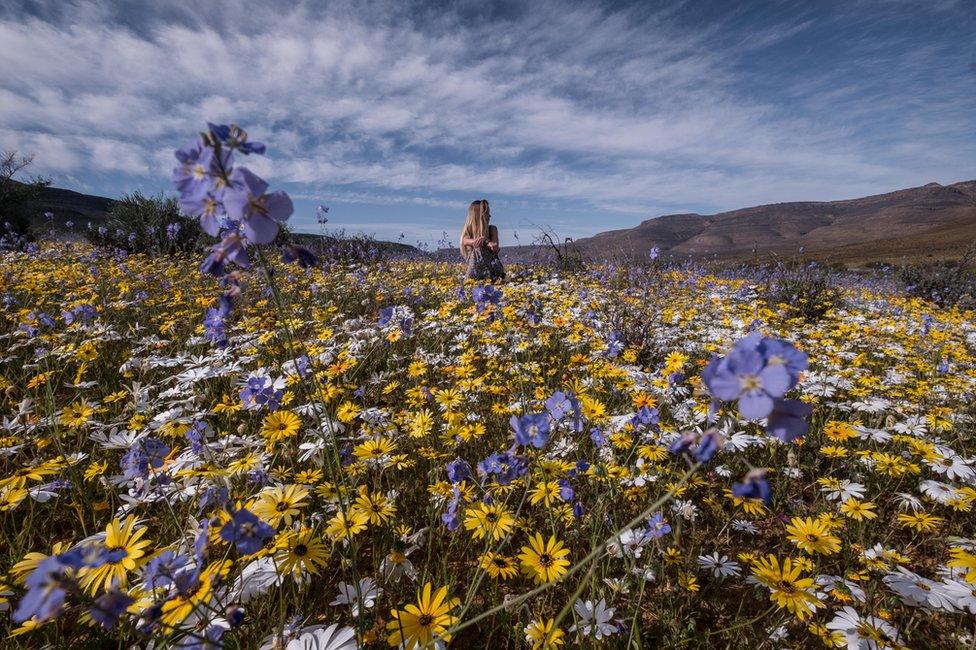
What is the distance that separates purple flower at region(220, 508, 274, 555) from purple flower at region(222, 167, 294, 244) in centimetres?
74

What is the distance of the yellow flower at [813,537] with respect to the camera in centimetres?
202

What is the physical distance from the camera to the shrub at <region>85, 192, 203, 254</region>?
A: 41.3ft

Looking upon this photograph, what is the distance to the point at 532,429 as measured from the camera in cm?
194

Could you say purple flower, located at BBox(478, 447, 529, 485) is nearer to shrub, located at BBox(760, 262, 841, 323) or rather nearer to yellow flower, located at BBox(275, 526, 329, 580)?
yellow flower, located at BBox(275, 526, 329, 580)

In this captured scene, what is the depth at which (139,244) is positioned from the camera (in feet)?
42.2

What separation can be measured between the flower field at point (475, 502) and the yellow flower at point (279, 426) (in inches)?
1.0

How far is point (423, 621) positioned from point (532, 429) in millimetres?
828

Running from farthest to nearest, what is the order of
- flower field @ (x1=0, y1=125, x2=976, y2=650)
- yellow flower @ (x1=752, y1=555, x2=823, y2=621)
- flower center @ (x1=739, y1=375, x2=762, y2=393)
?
yellow flower @ (x1=752, y1=555, x2=823, y2=621) < flower field @ (x1=0, y1=125, x2=976, y2=650) < flower center @ (x1=739, y1=375, x2=762, y2=393)

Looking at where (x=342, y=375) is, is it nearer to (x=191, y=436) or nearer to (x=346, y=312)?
(x=191, y=436)

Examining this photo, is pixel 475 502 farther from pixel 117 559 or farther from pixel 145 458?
pixel 145 458

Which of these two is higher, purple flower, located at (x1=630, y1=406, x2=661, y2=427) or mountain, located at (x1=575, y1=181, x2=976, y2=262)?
mountain, located at (x1=575, y1=181, x2=976, y2=262)

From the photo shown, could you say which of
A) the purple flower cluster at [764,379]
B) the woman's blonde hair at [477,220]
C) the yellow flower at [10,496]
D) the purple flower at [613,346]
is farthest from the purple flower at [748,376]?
the woman's blonde hair at [477,220]

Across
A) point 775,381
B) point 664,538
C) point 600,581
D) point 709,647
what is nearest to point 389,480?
point 600,581

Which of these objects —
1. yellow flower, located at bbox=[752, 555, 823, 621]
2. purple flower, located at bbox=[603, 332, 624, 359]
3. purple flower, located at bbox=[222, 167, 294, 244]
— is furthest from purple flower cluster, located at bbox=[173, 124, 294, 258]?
purple flower, located at bbox=[603, 332, 624, 359]
